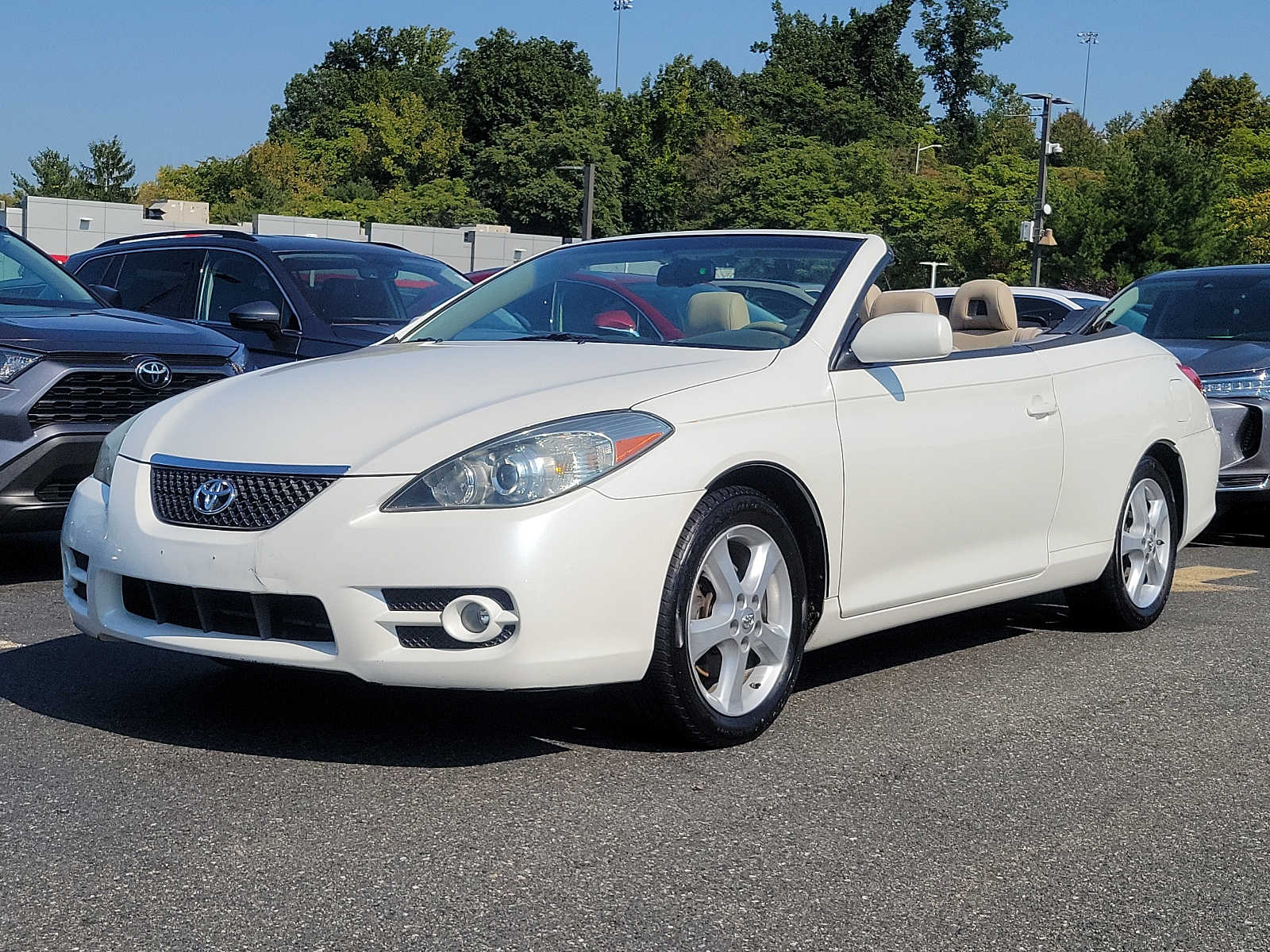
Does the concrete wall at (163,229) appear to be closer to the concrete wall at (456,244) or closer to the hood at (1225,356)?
the concrete wall at (456,244)

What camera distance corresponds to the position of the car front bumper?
3889 millimetres

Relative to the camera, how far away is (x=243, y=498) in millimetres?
4105

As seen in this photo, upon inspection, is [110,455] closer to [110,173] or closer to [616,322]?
[616,322]

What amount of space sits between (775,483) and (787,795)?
3.06 ft

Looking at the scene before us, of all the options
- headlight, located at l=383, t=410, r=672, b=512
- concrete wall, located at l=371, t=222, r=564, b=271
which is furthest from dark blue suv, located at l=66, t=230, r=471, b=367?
concrete wall, located at l=371, t=222, r=564, b=271

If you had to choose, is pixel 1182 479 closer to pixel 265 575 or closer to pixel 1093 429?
pixel 1093 429

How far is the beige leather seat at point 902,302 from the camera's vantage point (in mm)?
5559

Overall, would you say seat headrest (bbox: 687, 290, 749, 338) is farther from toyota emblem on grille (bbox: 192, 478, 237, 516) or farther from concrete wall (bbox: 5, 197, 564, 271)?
concrete wall (bbox: 5, 197, 564, 271)

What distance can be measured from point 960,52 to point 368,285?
115689mm

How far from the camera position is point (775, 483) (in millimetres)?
4531

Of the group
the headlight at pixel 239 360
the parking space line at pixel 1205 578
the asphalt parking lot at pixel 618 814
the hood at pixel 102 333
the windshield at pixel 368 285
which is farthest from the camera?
the windshield at pixel 368 285

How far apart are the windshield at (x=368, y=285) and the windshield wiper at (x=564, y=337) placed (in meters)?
4.40

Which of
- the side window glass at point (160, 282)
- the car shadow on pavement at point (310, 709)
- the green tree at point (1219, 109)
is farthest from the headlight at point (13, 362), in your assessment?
the green tree at point (1219, 109)

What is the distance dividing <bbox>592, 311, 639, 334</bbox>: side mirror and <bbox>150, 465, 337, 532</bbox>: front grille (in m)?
1.39
